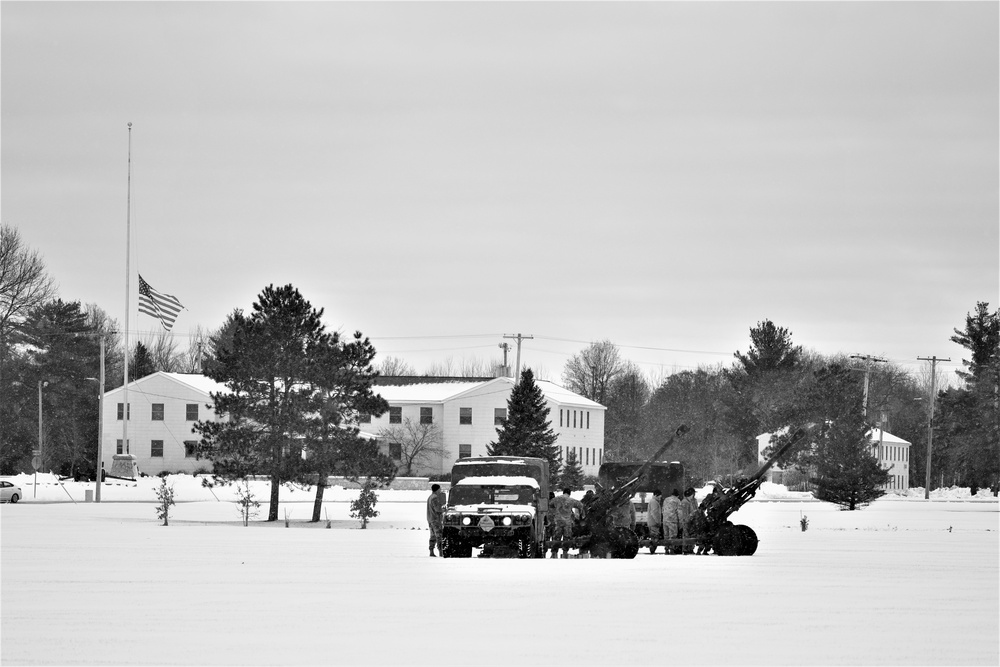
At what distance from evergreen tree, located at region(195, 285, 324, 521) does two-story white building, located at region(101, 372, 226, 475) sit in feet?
155

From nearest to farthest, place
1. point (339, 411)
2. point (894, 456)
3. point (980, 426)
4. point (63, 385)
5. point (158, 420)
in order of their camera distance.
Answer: point (339, 411) < point (980, 426) < point (63, 385) < point (158, 420) < point (894, 456)

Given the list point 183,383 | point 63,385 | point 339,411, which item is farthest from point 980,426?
point 63,385

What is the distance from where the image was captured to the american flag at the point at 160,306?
71.1 meters

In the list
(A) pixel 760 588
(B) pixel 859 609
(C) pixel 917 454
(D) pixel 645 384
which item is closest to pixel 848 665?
(B) pixel 859 609

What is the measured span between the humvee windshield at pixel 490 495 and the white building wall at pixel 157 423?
71.0 metres

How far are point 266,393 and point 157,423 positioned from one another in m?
49.3

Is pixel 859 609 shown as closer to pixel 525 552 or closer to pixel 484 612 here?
pixel 484 612

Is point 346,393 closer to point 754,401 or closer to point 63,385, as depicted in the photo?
point 63,385

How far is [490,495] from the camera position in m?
28.9

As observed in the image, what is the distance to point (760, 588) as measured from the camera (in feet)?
67.3

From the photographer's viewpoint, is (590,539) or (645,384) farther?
(645,384)

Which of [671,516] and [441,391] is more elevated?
[441,391]

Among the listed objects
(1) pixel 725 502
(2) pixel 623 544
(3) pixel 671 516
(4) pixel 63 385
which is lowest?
(2) pixel 623 544

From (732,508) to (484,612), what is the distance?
43.4 ft
